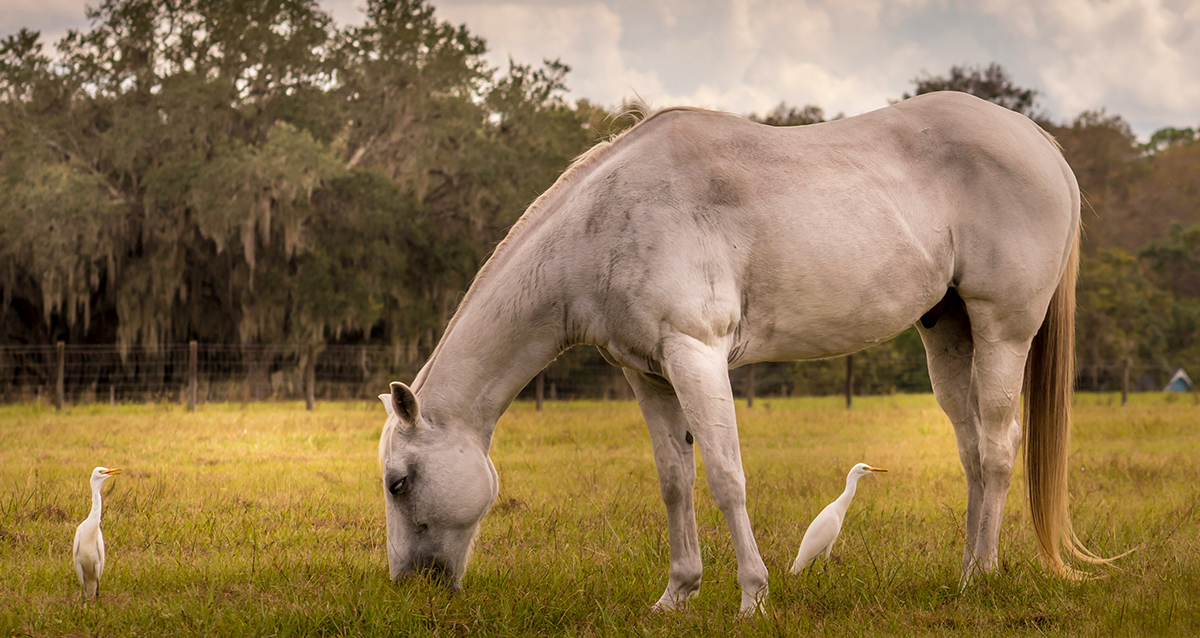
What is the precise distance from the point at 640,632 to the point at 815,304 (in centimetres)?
151

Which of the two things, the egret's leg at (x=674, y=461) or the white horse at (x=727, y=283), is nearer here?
the white horse at (x=727, y=283)

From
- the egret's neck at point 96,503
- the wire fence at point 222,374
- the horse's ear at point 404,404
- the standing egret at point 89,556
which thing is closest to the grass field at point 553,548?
the standing egret at point 89,556

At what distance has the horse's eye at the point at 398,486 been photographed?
4.00 meters

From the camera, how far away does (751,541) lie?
3.81 metres

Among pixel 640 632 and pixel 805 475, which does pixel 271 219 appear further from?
pixel 640 632

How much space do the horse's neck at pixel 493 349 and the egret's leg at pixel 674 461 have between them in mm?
495

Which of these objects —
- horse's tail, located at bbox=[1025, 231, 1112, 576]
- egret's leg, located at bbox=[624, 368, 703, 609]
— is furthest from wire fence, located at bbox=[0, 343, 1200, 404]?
egret's leg, located at bbox=[624, 368, 703, 609]

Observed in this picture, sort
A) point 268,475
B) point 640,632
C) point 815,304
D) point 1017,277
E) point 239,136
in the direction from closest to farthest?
point 640,632 < point 815,304 < point 1017,277 < point 268,475 < point 239,136

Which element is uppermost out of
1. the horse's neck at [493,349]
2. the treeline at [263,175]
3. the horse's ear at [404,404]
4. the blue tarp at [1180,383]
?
the treeline at [263,175]

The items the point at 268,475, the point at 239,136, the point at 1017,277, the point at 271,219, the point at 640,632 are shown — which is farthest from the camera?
the point at 239,136

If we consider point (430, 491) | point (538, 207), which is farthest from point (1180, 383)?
point (430, 491)

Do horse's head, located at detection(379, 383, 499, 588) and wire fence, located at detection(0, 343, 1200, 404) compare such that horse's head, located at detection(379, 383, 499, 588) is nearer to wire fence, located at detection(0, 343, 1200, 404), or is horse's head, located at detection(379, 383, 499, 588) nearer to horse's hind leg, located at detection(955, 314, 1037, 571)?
horse's hind leg, located at detection(955, 314, 1037, 571)

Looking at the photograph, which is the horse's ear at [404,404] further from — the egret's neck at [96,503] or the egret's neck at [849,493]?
the egret's neck at [849,493]

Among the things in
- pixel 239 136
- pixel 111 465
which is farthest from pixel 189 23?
pixel 111 465
